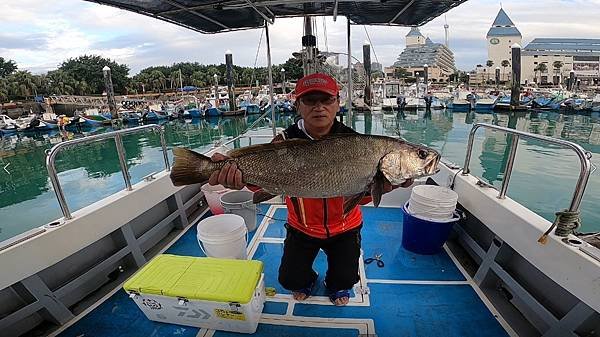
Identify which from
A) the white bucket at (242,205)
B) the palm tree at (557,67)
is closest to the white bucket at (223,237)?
the white bucket at (242,205)

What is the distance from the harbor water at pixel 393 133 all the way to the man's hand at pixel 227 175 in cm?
372

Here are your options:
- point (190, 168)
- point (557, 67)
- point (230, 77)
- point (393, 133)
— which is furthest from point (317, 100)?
point (557, 67)

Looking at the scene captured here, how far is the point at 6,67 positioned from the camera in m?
54.7

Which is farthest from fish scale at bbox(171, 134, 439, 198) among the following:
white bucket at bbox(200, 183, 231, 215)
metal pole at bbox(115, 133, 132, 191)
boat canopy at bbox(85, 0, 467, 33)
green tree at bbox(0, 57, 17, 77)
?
green tree at bbox(0, 57, 17, 77)


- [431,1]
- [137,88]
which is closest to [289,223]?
[431,1]

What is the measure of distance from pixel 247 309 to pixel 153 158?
18918 millimetres

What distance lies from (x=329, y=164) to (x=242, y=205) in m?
2.46

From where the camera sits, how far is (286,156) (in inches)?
88.4

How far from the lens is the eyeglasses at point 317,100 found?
253cm

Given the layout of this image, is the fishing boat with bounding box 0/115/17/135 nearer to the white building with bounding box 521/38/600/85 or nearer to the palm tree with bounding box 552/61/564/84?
the white building with bounding box 521/38/600/85

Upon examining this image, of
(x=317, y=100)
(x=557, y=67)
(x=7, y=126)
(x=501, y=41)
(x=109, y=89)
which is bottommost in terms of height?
(x=7, y=126)

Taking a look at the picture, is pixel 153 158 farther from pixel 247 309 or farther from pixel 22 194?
pixel 247 309

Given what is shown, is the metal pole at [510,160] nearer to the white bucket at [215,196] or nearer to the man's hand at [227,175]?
the man's hand at [227,175]

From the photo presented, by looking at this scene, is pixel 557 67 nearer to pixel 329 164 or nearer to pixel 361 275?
pixel 361 275
